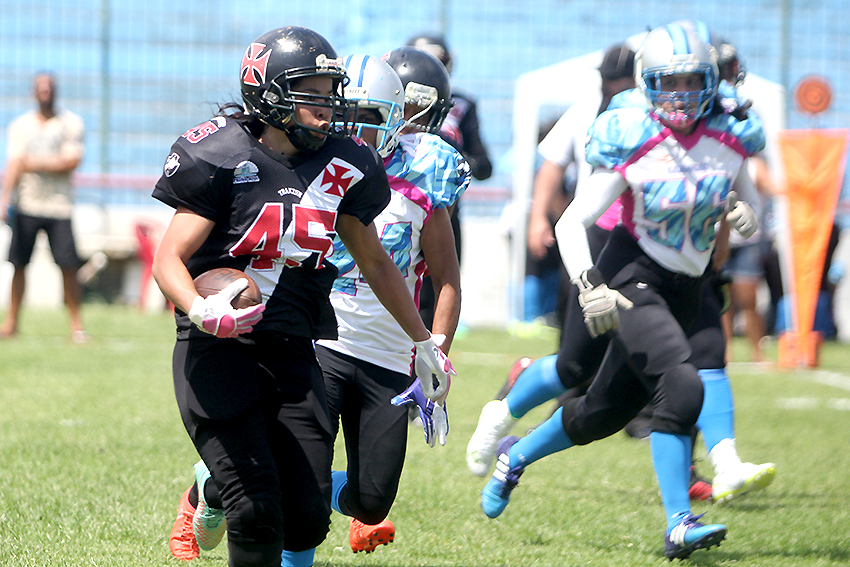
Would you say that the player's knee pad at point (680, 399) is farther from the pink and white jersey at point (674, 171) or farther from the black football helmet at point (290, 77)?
the black football helmet at point (290, 77)

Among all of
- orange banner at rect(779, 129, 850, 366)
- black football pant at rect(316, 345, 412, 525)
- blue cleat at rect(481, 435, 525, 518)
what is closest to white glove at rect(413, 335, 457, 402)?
black football pant at rect(316, 345, 412, 525)

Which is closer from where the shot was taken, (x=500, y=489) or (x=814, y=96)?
(x=500, y=489)

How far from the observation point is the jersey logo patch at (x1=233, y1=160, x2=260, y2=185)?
2904mm

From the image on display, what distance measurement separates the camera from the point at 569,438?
4352 mm

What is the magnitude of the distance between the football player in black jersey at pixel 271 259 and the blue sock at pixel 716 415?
1857 mm

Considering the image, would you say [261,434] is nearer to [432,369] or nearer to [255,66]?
[432,369]

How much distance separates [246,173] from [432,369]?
0.85m

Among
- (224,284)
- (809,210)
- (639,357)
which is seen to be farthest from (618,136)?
(809,210)

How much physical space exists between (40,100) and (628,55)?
6.18 metres

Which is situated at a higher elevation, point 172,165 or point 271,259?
point 172,165

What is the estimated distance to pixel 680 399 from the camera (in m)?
3.85

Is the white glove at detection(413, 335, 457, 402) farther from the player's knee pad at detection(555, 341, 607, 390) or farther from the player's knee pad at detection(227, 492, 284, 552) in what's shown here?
the player's knee pad at detection(555, 341, 607, 390)

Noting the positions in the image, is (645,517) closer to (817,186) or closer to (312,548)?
(312,548)

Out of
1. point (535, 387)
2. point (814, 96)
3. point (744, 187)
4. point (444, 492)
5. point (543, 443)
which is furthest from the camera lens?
point (814, 96)
